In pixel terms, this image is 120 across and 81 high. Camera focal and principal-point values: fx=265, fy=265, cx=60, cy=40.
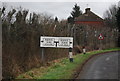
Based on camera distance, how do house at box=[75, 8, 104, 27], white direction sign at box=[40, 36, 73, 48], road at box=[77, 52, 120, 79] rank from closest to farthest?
road at box=[77, 52, 120, 79]
white direction sign at box=[40, 36, 73, 48]
house at box=[75, 8, 104, 27]

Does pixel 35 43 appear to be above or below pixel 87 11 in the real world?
below

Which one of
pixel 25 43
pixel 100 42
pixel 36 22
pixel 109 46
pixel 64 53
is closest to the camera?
pixel 25 43

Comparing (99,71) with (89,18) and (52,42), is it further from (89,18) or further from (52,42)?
(89,18)

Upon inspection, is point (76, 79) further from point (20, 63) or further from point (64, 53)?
point (64, 53)

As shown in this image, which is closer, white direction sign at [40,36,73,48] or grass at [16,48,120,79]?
grass at [16,48,120,79]

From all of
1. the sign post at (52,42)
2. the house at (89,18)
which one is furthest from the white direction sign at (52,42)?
the house at (89,18)

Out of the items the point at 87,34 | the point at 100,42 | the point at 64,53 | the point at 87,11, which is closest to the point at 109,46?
the point at 100,42

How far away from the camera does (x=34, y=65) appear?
1809cm

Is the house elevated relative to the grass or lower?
elevated

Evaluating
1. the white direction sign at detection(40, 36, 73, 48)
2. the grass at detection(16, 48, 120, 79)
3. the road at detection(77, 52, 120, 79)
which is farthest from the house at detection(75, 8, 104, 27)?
the grass at detection(16, 48, 120, 79)

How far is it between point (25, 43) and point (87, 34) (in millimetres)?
20434

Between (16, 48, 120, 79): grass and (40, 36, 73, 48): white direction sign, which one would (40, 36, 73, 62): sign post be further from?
(16, 48, 120, 79): grass

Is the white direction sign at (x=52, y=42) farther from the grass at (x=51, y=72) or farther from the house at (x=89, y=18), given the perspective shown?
the house at (x=89, y=18)

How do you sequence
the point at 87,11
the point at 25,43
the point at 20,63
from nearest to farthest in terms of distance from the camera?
the point at 20,63 < the point at 25,43 < the point at 87,11
